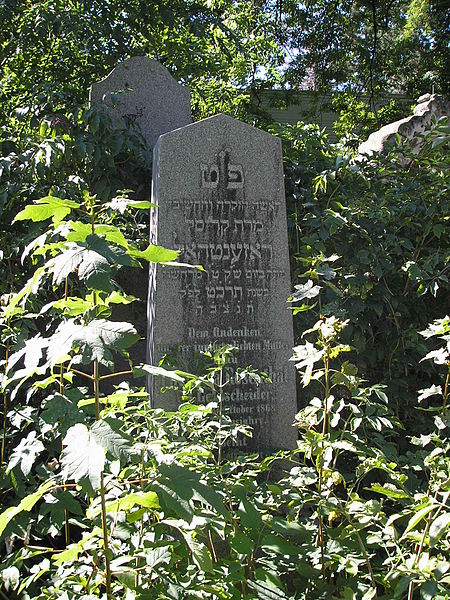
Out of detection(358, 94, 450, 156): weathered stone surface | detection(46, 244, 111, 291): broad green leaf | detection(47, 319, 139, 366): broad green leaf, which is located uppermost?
detection(358, 94, 450, 156): weathered stone surface

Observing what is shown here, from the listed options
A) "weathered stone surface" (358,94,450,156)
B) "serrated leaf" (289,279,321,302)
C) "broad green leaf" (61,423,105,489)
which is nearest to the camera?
"broad green leaf" (61,423,105,489)

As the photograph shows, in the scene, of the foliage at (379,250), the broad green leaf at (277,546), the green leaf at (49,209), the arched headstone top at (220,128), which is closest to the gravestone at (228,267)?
the arched headstone top at (220,128)

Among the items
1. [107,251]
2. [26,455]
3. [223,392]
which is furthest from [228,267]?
[107,251]

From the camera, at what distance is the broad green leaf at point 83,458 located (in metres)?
1.49

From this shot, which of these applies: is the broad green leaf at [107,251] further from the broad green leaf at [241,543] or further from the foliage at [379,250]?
the foliage at [379,250]

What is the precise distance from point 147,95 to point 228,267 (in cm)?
243

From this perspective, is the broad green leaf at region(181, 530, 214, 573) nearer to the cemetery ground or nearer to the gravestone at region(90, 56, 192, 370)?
the cemetery ground

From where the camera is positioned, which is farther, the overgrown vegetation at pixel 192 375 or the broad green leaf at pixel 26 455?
the broad green leaf at pixel 26 455

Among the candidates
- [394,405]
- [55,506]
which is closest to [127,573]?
[55,506]

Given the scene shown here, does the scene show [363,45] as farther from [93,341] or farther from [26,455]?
[93,341]

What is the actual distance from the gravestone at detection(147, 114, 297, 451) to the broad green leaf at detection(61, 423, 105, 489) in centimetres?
224

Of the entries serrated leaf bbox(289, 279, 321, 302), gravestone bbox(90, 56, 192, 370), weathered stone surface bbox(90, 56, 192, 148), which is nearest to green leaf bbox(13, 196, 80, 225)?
serrated leaf bbox(289, 279, 321, 302)

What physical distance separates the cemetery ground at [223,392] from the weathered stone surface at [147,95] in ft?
1.23

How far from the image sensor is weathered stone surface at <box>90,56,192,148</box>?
5.71 meters
